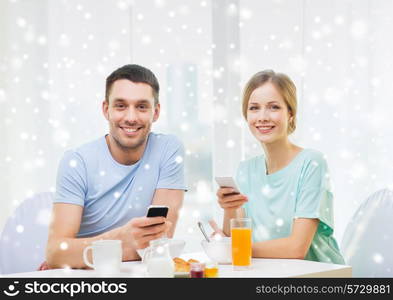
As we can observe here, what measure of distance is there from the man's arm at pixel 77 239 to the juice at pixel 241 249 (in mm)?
204

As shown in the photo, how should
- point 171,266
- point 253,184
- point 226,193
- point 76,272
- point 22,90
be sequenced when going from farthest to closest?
point 22,90 → point 253,184 → point 226,193 → point 76,272 → point 171,266

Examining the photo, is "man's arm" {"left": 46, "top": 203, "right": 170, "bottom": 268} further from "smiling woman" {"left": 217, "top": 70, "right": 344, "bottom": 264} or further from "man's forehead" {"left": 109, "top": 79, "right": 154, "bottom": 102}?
"man's forehead" {"left": 109, "top": 79, "right": 154, "bottom": 102}

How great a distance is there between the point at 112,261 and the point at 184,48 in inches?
56.8

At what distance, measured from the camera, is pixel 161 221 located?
1.51m

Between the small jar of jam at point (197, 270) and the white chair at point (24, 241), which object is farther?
the white chair at point (24, 241)

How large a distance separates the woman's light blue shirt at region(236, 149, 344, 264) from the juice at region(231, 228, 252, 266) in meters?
0.31

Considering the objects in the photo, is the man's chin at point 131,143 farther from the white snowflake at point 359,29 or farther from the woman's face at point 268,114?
the white snowflake at point 359,29

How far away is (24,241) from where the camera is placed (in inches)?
77.7

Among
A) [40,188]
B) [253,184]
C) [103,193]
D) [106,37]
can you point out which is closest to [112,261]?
[103,193]

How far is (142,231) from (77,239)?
214 millimetres

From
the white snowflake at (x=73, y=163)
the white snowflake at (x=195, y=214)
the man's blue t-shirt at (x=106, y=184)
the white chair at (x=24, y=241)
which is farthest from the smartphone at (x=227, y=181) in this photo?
the white snowflake at (x=195, y=214)

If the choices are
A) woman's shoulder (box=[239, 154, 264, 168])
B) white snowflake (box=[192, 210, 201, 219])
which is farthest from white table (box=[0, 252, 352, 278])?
white snowflake (box=[192, 210, 201, 219])

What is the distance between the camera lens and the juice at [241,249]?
4.84 ft

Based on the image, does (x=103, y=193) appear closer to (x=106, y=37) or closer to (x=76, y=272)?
(x=76, y=272)
